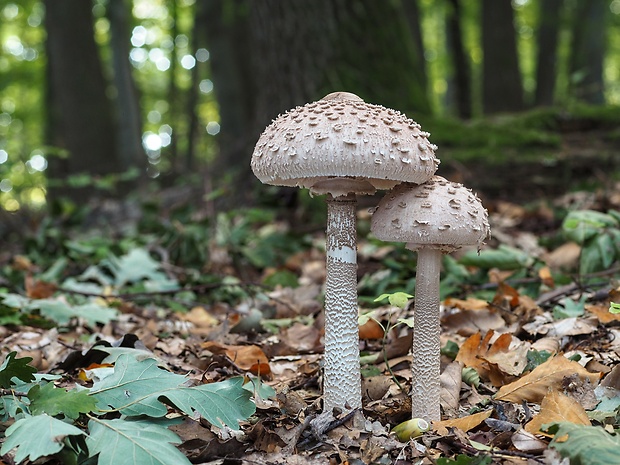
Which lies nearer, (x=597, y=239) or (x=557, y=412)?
(x=557, y=412)

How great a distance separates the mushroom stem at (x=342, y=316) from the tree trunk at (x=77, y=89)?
9.16m

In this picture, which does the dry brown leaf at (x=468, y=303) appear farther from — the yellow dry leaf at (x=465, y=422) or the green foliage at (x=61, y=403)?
the green foliage at (x=61, y=403)

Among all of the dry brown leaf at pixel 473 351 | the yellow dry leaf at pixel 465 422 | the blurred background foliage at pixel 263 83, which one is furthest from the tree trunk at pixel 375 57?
the yellow dry leaf at pixel 465 422

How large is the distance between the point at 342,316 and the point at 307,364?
2.43 ft

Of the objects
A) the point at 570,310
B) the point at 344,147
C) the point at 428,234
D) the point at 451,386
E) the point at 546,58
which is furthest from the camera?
the point at 546,58

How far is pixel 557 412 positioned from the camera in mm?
2363

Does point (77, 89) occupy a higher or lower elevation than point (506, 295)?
higher

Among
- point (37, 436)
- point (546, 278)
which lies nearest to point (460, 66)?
point (546, 278)

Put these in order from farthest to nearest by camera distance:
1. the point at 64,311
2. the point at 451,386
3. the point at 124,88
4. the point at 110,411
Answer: the point at 124,88
the point at 64,311
the point at 451,386
the point at 110,411

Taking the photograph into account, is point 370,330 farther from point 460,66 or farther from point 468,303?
point 460,66

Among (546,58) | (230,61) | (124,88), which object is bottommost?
(124,88)

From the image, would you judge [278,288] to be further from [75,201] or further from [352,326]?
[75,201]

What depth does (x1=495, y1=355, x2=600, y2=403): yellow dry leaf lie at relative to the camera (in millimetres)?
2668

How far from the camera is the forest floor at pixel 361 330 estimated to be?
2.31m
